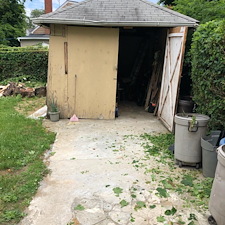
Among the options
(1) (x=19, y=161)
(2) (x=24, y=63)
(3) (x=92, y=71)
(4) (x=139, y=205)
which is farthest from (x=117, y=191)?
(2) (x=24, y=63)

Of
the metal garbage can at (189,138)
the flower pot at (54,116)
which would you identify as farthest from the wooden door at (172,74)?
the flower pot at (54,116)

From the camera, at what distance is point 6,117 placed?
20.7 feet

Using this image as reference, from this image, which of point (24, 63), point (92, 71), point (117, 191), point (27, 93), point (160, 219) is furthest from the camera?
point (24, 63)

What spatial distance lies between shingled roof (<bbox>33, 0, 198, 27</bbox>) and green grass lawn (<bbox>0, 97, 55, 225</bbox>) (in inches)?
102

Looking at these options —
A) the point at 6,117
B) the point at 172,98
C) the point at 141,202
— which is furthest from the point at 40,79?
the point at 141,202

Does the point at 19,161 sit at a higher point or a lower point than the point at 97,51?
lower

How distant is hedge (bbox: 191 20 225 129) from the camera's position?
3582 millimetres

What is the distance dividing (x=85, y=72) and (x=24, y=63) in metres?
6.92

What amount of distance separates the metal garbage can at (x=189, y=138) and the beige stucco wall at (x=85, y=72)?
2952 mm

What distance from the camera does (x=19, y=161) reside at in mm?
3883

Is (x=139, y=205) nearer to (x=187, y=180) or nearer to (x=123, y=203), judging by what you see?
(x=123, y=203)

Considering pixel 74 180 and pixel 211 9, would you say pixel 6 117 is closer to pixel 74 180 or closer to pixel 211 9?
pixel 74 180

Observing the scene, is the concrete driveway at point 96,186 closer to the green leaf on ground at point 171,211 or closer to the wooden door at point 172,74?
the green leaf on ground at point 171,211

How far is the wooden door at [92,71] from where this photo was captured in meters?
6.02
